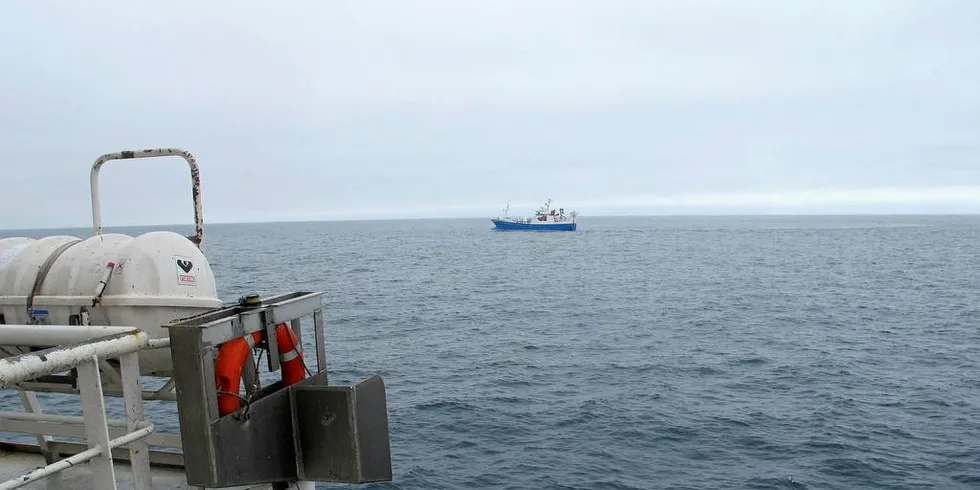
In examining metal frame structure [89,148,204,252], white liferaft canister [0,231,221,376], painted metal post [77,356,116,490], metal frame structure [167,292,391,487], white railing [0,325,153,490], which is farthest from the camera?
metal frame structure [89,148,204,252]

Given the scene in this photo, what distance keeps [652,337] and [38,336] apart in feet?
86.6

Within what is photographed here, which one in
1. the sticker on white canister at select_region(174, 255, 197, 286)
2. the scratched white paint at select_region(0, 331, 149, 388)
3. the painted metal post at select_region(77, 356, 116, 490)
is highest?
the sticker on white canister at select_region(174, 255, 197, 286)

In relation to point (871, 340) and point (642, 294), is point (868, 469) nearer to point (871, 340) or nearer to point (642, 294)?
point (871, 340)

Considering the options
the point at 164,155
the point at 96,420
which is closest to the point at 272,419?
the point at 96,420

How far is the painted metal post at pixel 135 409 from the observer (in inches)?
162

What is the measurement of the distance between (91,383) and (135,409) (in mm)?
467

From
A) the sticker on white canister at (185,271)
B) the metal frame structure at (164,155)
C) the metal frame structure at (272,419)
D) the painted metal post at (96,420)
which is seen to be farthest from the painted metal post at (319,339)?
the painted metal post at (96,420)

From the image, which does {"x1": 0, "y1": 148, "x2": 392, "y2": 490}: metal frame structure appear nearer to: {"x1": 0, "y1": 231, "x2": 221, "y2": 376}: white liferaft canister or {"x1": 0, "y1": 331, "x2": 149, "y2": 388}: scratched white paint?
{"x1": 0, "y1": 331, "x2": 149, "y2": 388}: scratched white paint

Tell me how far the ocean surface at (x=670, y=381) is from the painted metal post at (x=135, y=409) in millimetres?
9181

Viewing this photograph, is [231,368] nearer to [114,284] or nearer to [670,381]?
[114,284]

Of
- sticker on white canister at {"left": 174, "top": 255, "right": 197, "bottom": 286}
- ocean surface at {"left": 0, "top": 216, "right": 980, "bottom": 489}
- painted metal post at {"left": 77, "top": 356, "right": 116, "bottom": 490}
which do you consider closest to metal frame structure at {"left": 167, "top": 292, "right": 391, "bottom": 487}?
painted metal post at {"left": 77, "top": 356, "right": 116, "bottom": 490}

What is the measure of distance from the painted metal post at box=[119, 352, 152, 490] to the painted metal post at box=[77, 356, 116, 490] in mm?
229

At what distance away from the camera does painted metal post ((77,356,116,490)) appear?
3.75 m

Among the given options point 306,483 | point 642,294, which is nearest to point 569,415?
point 306,483
